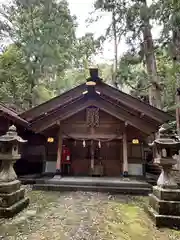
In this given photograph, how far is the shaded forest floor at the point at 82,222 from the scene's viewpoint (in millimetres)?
3734

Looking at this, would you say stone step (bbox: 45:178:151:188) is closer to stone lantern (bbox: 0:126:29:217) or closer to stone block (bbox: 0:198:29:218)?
stone lantern (bbox: 0:126:29:217)

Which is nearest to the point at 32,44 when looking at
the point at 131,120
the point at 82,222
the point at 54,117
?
the point at 54,117

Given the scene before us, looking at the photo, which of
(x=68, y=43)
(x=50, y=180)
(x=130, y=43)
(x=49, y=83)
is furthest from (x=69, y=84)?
(x=50, y=180)

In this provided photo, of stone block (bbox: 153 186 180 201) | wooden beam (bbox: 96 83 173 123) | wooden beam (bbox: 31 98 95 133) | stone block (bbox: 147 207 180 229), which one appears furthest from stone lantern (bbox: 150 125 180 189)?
wooden beam (bbox: 96 83 173 123)

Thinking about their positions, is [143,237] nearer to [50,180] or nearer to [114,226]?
[114,226]

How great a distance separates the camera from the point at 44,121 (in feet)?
29.2

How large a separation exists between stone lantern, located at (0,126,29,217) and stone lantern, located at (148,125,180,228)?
10.4 ft

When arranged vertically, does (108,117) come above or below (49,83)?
below

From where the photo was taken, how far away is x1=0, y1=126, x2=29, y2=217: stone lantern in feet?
15.1

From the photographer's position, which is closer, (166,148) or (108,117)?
(166,148)

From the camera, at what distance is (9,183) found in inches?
189

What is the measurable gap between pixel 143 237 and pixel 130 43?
488 inches

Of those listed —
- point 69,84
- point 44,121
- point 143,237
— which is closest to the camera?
point 143,237

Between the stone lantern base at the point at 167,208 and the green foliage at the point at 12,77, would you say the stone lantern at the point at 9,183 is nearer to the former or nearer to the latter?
the stone lantern base at the point at 167,208
